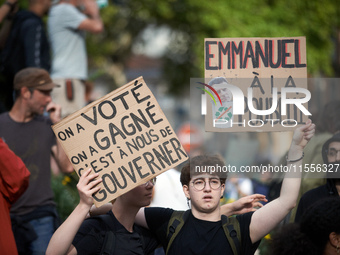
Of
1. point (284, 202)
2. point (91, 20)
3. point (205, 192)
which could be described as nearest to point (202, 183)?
point (205, 192)

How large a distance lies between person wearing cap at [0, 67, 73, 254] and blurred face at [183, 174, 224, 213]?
5.58 feet

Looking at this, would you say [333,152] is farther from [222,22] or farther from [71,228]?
[222,22]

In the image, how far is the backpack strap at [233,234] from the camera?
3801 mm

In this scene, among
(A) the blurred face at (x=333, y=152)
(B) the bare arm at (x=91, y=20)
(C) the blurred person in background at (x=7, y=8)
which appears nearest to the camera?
(A) the blurred face at (x=333, y=152)

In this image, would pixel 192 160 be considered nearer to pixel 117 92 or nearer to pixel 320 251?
pixel 117 92

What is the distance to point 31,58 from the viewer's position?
21.9ft

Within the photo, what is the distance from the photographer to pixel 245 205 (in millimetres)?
4145

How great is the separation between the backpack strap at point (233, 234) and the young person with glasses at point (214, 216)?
2 centimetres

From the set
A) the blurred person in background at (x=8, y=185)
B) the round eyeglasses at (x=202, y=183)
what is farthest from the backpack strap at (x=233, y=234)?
the blurred person in background at (x=8, y=185)

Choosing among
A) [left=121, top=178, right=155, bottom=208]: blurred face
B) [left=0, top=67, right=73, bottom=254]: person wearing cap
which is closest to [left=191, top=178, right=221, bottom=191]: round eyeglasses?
[left=121, top=178, right=155, bottom=208]: blurred face

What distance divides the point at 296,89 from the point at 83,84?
3748mm

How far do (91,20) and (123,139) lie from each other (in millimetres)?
3447

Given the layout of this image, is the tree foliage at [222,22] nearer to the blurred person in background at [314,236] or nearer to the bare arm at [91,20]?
the bare arm at [91,20]

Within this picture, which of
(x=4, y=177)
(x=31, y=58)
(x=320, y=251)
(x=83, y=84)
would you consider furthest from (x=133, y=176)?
Answer: (x=83, y=84)
